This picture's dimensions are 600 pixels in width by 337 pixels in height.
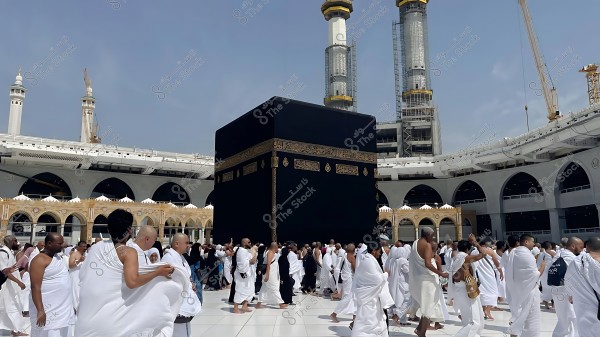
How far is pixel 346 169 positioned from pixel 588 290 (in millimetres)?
11305

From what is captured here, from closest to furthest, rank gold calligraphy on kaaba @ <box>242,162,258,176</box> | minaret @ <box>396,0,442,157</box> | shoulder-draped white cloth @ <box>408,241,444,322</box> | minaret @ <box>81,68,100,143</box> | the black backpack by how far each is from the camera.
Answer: the black backpack
shoulder-draped white cloth @ <box>408,241,444,322</box>
gold calligraphy on kaaba @ <box>242,162,258,176</box>
minaret @ <box>396,0,442,157</box>
minaret @ <box>81,68,100,143</box>

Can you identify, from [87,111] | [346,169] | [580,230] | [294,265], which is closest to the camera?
[294,265]

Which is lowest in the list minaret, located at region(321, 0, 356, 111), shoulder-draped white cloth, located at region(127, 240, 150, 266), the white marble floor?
the white marble floor

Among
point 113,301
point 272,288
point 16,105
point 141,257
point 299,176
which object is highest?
point 16,105

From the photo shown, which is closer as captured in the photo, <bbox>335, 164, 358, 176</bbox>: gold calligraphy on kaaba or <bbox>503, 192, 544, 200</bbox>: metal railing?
<bbox>335, 164, 358, 176</bbox>: gold calligraphy on kaaba

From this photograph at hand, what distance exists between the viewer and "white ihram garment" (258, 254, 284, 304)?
729cm

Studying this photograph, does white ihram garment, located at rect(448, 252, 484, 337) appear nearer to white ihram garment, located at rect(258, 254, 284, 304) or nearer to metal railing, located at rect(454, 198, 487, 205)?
white ihram garment, located at rect(258, 254, 284, 304)

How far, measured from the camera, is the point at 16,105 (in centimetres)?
3158

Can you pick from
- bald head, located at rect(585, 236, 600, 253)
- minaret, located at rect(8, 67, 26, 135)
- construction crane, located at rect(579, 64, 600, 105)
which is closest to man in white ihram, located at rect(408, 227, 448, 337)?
bald head, located at rect(585, 236, 600, 253)

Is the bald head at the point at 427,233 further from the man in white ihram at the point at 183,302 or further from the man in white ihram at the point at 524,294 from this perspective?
the man in white ihram at the point at 183,302

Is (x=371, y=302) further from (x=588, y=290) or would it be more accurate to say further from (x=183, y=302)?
(x=183, y=302)

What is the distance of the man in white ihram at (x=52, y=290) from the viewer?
329 centimetres

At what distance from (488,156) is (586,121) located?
24.5ft

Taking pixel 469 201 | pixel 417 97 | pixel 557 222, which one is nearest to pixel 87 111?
pixel 417 97
